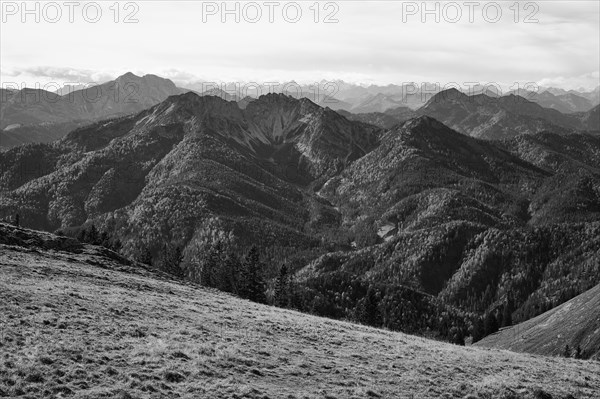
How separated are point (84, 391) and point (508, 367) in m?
31.8

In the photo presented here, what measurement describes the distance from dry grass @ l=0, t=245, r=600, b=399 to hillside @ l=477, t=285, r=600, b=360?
58.4 m

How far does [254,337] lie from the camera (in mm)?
39625

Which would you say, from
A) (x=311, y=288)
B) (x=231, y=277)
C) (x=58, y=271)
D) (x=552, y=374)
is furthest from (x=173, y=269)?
(x=552, y=374)

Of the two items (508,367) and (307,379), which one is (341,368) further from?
(508,367)

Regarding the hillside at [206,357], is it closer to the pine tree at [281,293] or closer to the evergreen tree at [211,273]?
the pine tree at [281,293]

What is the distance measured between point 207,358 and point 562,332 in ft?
324

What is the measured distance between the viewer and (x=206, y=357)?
31.3 meters

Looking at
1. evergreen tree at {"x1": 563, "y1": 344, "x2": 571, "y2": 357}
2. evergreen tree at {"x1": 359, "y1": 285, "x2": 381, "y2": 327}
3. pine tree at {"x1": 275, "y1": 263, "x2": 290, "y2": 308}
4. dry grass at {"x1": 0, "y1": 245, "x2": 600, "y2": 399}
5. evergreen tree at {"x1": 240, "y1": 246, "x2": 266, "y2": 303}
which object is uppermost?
dry grass at {"x1": 0, "y1": 245, "x2": 600, "y2": 399}

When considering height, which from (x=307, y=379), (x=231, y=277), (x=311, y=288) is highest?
(x=307, y=379)

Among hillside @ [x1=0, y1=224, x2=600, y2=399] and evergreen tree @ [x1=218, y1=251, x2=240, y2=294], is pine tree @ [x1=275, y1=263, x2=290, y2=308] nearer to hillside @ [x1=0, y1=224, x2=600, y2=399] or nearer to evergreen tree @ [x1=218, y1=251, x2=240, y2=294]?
evergreen tree @ [x1=218, y1=251, x2=240, y2=294]

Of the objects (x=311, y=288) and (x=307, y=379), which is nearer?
(x=307, y=379)

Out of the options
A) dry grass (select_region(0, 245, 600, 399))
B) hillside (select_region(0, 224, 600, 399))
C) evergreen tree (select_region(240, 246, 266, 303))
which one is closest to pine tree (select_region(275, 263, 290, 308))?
evergreen tree (select_region(240, 246, 266, 303))

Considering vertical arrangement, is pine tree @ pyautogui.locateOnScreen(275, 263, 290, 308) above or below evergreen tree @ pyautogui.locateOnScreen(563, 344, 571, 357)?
above

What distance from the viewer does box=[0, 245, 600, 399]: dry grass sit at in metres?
26.1
